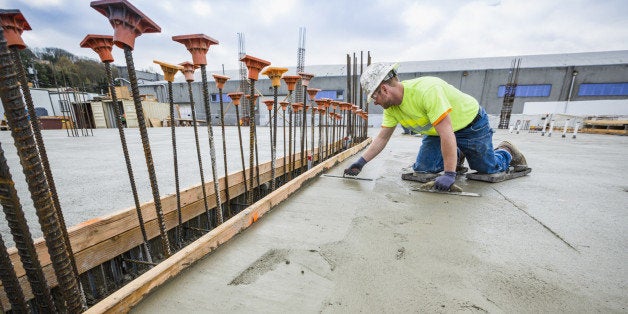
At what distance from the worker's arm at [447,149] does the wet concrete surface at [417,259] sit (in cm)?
16

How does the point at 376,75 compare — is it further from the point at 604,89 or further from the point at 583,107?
the point at 604,89

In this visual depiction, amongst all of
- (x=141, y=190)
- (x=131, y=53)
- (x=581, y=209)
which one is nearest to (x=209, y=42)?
(x=131, y=53)

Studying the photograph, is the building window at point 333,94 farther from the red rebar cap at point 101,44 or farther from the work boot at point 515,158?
the red rebar cap at point 101,44

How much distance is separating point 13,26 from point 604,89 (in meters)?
23.9

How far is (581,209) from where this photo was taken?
1817 mm

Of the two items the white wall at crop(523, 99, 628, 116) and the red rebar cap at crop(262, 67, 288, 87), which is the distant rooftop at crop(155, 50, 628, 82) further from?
the red rebar cap at crop(262, 67, 288, 87)

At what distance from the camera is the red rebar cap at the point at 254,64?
159cm

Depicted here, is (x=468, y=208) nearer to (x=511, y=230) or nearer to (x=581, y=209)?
(x=511, y=230)

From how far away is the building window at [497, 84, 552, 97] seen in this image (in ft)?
51.1

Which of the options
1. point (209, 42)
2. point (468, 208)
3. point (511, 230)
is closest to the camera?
point (209, 42)

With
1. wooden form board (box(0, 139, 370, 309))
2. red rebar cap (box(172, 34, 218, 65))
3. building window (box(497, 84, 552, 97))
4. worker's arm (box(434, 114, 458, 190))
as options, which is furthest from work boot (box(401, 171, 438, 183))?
building window (box(497, 84, 552, 97))

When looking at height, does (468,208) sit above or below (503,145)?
below

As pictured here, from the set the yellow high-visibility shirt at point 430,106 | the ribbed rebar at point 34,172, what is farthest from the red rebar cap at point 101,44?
the yellow high-visibility shirt at point 430,106

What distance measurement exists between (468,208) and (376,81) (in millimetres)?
1209
